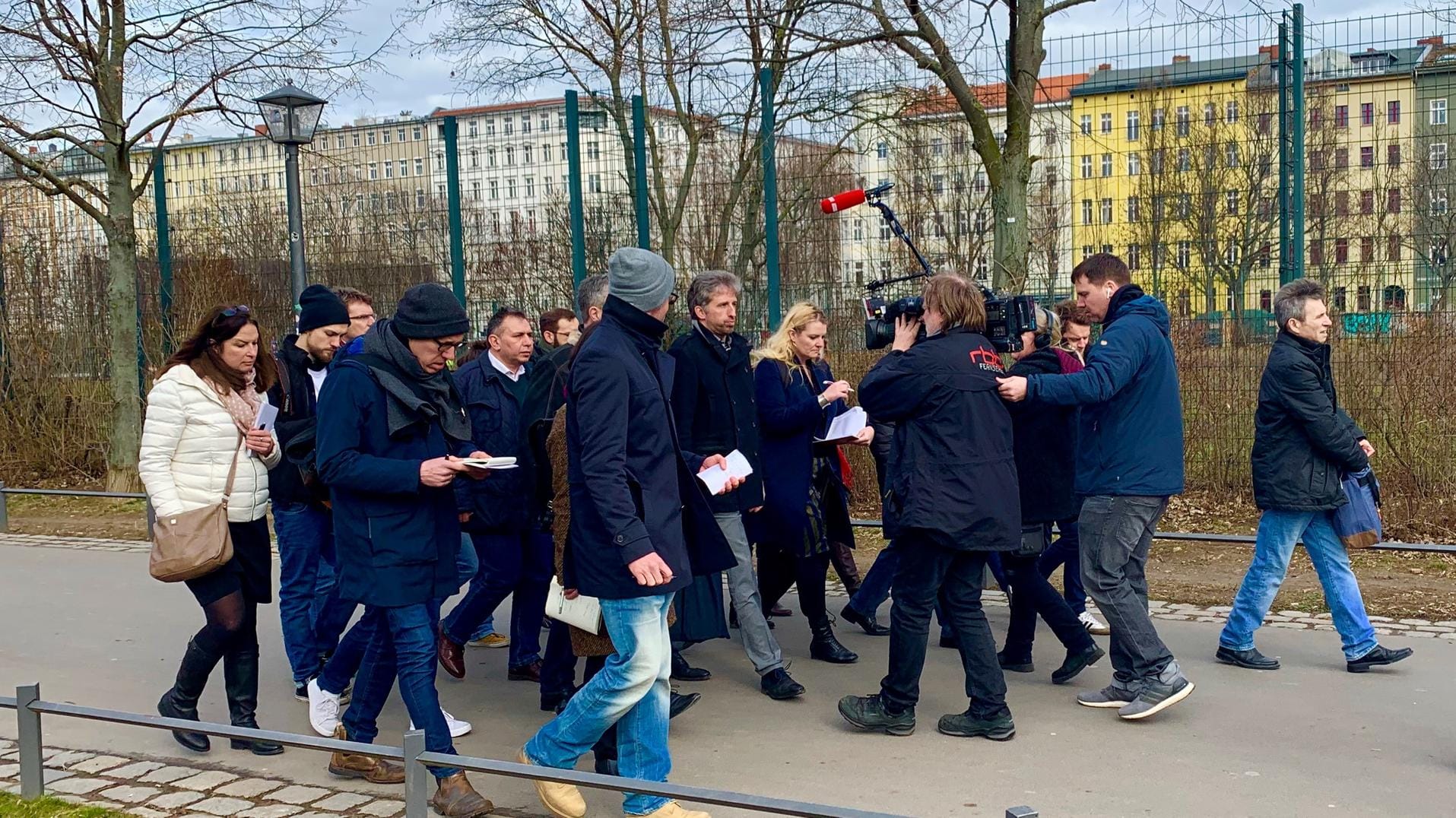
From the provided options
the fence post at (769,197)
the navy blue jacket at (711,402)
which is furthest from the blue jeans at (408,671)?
the fence post at (769,197)

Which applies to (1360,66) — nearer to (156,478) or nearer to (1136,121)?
(1136,121)

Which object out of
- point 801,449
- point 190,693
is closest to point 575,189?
point 801,449

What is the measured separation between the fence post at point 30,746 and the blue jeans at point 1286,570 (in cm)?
528

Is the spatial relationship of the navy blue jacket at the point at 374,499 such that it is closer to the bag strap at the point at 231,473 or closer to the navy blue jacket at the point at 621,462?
the navy blue jacket at the point at 621,462

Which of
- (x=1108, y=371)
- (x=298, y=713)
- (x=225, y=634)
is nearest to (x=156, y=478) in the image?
(x=225, y=634)

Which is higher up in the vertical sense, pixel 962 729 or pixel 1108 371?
pixel 1108 371

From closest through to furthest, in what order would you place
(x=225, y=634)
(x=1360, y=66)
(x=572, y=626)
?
(x=572, y=626)
(x=225, y=634)
(x=1360, y=66)

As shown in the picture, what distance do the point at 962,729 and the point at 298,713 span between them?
305cm

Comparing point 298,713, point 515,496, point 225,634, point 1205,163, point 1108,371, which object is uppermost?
point 1205,163

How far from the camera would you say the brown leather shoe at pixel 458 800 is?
16.1 ft

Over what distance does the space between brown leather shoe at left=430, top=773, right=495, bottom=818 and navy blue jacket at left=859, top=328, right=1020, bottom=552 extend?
1.94 metres

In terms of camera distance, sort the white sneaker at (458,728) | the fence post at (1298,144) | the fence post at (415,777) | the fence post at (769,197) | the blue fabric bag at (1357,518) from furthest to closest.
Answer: the fence post at (769,197) → the fence post at (1298,144) → the blue fabric bag at (1357,518) → the white sneaker at (458,728) → the fence post at (415,777)

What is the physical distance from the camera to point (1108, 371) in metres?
5.80

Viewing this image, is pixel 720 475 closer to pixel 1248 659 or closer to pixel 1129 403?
pixel 1129 403
